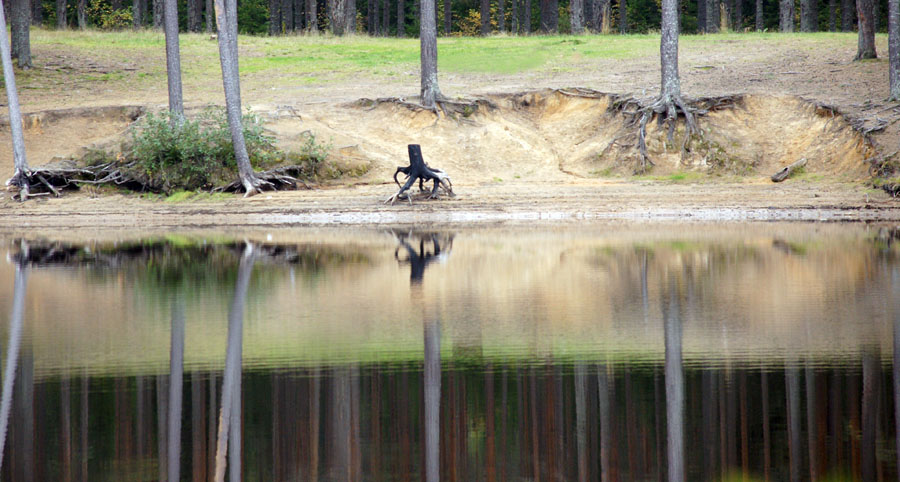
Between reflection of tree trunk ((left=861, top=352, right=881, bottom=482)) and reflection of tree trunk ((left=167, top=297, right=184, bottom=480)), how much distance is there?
3911 millimetres

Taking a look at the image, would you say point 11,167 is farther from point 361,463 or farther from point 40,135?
point 361,463

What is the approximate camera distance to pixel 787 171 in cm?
2309

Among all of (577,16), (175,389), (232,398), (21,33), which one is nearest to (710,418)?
(232,398)

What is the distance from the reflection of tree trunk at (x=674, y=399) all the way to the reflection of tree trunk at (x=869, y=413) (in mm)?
1012

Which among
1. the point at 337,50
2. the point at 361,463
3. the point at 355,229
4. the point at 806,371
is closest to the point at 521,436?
the point at 361,463

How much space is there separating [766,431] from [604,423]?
3.36ft

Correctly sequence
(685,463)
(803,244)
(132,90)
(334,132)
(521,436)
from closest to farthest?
(685,463) → (521,436) → (803,244) → (334,132) → (132,90)

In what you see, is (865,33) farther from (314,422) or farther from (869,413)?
(314,422)

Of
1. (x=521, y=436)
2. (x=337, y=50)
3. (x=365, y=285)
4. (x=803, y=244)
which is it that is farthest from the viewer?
(x=337, y=50)

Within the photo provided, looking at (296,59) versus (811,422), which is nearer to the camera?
(811,422)

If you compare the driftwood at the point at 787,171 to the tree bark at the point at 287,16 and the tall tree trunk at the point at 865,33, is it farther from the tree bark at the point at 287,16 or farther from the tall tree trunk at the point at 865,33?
the tree bark at the point at 287,16

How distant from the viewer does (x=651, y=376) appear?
7703 millimetres

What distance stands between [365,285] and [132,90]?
842 inches

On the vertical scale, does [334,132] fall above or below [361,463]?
above
